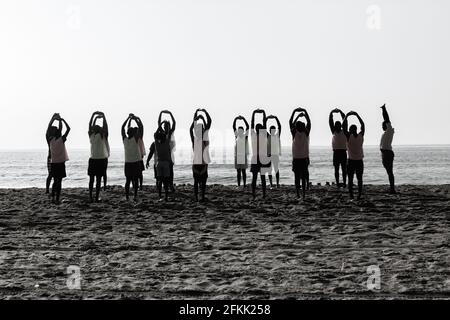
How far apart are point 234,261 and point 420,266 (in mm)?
2198

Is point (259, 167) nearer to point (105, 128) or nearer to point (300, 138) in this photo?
point (300, 138)

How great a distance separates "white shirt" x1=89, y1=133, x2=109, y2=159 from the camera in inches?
494

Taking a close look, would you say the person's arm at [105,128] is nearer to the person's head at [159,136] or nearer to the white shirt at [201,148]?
the person's head at [159,136]

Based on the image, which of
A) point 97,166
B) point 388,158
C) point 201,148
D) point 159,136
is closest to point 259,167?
point 201,148

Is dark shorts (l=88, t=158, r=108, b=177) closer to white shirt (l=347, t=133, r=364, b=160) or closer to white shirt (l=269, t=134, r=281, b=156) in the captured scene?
white shirt (l=269, t=134, r=281, b=156)

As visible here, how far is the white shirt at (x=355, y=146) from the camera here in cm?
1227

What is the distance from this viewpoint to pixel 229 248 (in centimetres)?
777

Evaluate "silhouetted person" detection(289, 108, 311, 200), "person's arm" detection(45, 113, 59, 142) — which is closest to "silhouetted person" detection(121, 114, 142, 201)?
"person's arm" detection(45, 113, 59, 142)

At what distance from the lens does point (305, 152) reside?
1258 centimetres

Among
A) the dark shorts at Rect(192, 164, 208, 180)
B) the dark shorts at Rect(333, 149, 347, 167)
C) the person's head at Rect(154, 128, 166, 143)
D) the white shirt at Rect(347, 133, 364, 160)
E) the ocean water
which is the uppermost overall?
the person's head at Rect(154, 128, 166, 143)

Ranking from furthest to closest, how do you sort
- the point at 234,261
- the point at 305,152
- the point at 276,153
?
the point at 276,153 → the point at 305,152 → the point at 234,261

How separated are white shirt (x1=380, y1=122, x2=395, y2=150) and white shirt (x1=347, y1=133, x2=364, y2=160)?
3.93 feet
